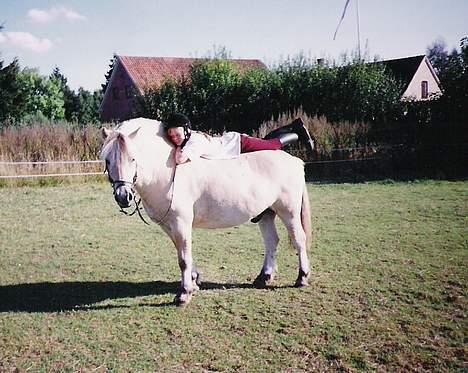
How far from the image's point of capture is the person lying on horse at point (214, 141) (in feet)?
15.6

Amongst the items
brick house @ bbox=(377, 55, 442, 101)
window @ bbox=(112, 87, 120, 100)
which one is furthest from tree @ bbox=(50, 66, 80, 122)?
brick house @ bbox=(377, 55, 442, 101)

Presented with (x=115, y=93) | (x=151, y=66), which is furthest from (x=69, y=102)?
(x=151, y=66)

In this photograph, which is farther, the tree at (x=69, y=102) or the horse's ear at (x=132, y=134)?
the tree at (x=69, y=102)

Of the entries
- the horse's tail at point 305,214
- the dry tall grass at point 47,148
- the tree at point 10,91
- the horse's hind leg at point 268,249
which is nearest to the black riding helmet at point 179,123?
the horse's hind leg at point 268,249

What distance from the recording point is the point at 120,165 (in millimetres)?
4043

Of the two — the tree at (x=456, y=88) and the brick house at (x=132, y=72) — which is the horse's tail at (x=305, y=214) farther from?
the brick house at (x=132, y=72)

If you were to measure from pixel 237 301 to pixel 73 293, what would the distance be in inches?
80.8

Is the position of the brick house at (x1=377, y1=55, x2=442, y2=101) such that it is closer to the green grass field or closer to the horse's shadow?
the green grass field

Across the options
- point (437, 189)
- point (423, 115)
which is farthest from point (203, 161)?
point (423, 115)

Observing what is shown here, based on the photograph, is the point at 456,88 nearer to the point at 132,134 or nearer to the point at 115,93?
the point at 132,134

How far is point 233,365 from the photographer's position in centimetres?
354

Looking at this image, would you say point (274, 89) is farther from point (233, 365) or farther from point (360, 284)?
point (233, 365)

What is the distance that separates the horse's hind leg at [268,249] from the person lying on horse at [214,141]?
0.90m

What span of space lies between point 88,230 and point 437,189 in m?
9.14
